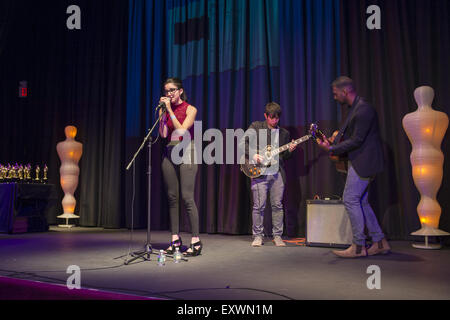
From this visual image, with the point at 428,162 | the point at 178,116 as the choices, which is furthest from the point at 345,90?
the point at 178,116

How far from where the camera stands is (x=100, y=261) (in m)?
3.16

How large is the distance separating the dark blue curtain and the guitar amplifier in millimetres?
623

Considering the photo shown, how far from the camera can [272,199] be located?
430 centimetres

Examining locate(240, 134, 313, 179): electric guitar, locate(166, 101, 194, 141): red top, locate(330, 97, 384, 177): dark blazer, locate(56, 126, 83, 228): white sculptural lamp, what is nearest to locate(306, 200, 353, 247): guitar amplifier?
locate(240, 134, 313, 179): electric guitar

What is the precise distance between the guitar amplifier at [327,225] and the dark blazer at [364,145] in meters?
0.74

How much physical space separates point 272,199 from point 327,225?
2.18ft

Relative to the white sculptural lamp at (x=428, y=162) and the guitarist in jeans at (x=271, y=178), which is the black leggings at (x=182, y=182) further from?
the white sculptural lamp at (x=428, y=162)

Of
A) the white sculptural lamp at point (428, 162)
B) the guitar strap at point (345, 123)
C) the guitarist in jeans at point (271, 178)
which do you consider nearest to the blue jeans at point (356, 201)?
the guitar strap at point (345, 123)

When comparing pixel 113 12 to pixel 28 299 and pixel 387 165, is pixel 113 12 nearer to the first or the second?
pixel 387 165

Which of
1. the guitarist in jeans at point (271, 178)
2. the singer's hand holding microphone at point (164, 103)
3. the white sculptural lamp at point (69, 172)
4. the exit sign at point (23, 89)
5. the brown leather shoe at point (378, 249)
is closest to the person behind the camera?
the singer's hand holding microphone at point (164, 103)

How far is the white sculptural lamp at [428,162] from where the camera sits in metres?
3.79

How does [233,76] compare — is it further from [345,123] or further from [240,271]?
[240,271]
